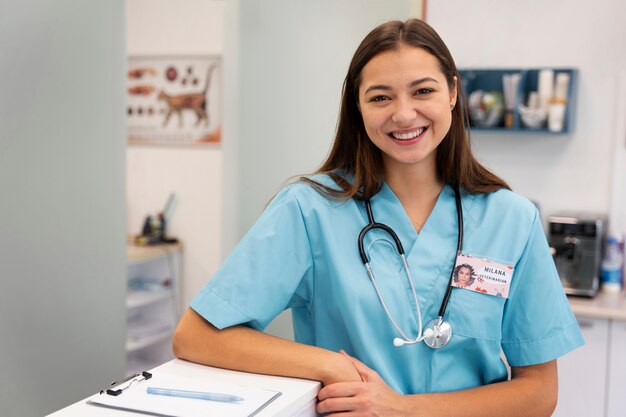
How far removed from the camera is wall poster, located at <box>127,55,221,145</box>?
148 inches

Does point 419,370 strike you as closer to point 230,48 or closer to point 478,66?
point 230,48

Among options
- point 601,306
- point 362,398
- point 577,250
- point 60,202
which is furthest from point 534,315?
point 577,250

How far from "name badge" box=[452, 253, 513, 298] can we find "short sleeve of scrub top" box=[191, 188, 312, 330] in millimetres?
268

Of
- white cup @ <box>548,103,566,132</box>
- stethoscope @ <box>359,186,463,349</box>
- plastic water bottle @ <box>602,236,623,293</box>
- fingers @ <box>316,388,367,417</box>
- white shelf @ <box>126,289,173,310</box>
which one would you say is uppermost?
white cup @ <box>548,103,566,132</box>

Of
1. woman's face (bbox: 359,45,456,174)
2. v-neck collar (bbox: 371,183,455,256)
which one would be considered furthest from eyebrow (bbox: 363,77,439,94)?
v-neck collar (bbox: 371,183,455,256)

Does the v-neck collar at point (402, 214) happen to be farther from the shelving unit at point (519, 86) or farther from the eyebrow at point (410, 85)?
the shelving unit at point (519, 86)

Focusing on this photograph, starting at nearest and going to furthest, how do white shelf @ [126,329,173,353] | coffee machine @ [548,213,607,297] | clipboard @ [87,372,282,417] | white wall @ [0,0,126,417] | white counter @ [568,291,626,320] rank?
clipboard @ [87,372,282,417] < white wall @ [0,0,126,417] < white counter @ [568,291,626,320] < coffee machine @ [548,213,607,297] < white shelf @ [126,329,173,353]

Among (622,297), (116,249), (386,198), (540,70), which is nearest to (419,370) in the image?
(386,198)

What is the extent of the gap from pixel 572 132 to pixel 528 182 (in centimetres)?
28

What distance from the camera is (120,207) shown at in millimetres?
1842

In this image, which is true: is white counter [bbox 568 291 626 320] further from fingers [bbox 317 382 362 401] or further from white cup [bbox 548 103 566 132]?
fingers [bbox 317 382 362 401]

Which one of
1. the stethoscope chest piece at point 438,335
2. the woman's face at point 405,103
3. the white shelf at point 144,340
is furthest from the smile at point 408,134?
the white shelf at point 144,340

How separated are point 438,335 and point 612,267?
192cm

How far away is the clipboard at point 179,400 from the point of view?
0.86 meters
